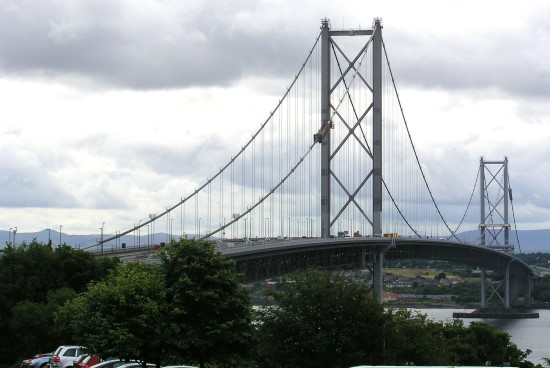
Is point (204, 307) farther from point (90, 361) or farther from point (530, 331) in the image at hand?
point (530, 331)

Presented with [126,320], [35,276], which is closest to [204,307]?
[126,320]

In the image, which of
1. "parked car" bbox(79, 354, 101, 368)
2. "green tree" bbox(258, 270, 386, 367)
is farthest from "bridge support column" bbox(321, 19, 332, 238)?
"parked car" bbox(79, 354, 101, 368)

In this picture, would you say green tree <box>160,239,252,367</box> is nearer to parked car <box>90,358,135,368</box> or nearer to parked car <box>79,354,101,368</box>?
parked car <box>90,358,135,368</box>

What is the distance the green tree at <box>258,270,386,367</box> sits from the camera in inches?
1524

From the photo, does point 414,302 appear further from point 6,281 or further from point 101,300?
point 101,300

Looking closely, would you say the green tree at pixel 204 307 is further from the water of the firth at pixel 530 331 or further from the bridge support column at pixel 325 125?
the bridge support column at pixel 325 125

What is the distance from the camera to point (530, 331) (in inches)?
4798

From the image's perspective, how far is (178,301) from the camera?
122 feet

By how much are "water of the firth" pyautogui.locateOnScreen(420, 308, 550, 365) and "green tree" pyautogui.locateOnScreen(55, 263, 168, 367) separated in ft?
126

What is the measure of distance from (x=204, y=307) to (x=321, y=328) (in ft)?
14.3

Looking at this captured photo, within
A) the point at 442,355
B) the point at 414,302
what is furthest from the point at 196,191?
the point at 414,302

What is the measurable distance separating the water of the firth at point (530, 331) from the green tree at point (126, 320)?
3842cm

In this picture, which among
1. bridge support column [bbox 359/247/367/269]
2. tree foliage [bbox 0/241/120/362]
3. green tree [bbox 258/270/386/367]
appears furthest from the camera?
bridge support column [bbox 359/247/367/269]

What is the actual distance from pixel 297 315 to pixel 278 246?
36662 millimetres
